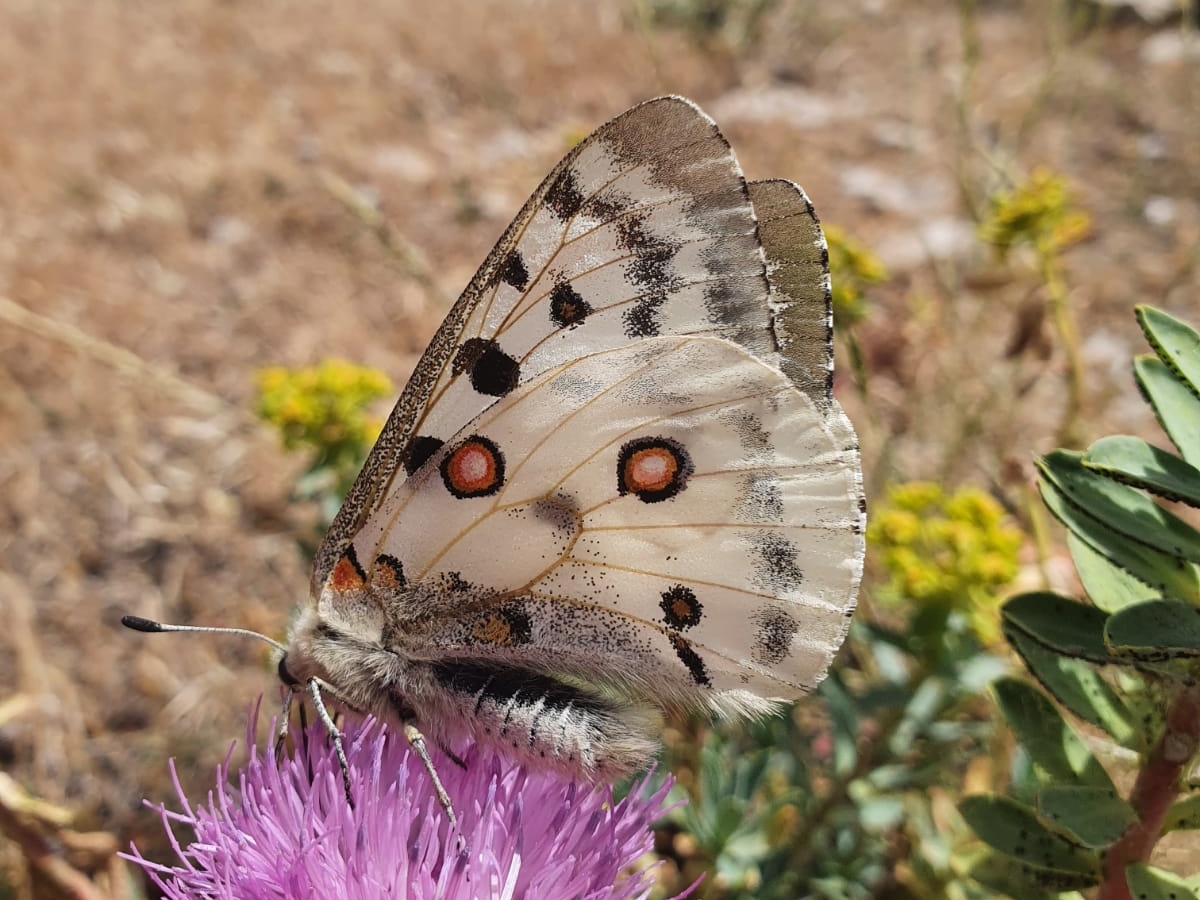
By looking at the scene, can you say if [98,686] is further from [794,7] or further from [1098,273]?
[794,7]

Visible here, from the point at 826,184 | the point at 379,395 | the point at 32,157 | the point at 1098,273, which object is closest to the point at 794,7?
the point at 826,184

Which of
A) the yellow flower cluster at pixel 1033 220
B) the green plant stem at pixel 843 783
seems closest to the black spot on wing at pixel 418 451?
the green plant stem at pixel 843 783

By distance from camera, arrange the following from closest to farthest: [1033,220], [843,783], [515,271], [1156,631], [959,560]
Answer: [1156,631]
[515,271]
[959,560]
[843,783]
[1033,220]

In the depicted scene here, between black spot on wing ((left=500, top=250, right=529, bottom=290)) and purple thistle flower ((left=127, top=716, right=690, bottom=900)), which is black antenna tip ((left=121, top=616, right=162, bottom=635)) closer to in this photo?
purple thistle flower ((left=127, top=716, right=690, bottom=900))

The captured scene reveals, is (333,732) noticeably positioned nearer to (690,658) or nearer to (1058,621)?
(690,658)

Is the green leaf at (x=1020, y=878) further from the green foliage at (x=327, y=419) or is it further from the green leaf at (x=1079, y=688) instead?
the green foliage at (x=327, y=419)

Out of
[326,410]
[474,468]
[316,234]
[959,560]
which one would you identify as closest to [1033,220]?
[959,560]
